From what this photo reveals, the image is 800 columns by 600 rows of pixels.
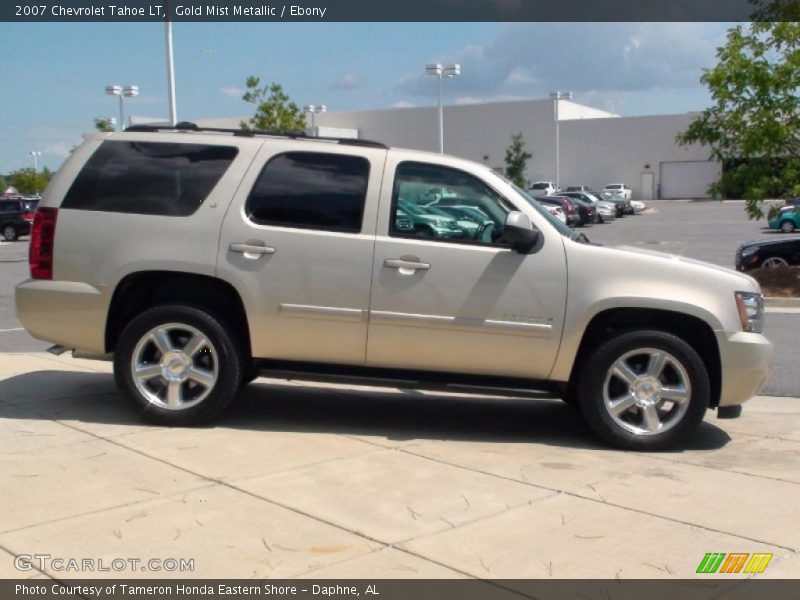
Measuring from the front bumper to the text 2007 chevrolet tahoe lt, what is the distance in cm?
1

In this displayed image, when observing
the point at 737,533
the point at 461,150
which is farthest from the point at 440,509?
the point at 461,150

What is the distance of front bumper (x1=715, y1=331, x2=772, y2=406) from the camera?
253 inches

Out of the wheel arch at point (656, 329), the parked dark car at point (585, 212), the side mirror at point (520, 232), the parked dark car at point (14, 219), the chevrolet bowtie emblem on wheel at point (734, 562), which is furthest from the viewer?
the parked dark car at point (585, 212)

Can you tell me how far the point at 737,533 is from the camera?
496 cm

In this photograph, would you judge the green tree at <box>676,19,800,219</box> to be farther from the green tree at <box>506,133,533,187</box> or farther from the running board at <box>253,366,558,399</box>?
the green tree at <box>506,133,533,187</box>

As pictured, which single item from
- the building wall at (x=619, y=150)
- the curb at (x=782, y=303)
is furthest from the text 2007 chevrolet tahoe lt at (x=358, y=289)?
the building wall at (x=619, y=150)

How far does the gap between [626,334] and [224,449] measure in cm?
274

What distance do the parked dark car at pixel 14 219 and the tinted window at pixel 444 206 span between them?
37595 millimetres

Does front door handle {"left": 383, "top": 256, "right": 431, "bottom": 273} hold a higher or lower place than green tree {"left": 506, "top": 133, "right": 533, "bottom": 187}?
lower

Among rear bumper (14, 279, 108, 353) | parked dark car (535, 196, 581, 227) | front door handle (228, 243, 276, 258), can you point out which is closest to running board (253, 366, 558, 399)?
front door handle (228, 243, 276, 258)

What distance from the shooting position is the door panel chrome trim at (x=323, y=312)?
6527 mm

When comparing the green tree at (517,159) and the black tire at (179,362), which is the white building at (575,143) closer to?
the green tree at (517,159)

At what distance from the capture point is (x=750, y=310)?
6.55 m
